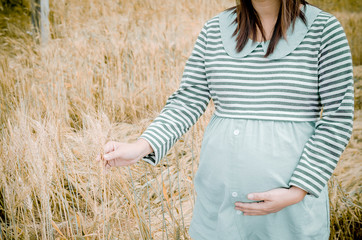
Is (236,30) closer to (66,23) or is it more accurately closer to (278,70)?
(278,70)

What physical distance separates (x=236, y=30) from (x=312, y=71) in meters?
0.23

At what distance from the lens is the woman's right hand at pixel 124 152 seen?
30.3 inches

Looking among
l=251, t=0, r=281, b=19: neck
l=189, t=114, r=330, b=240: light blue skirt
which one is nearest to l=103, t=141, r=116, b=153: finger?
l=189, t=114, r=330, b=240: light blue skirt

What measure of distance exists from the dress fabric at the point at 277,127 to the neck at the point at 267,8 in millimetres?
72

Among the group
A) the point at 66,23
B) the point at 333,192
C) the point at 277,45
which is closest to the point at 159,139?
the point at 277,45

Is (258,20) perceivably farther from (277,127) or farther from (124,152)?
(124,152)

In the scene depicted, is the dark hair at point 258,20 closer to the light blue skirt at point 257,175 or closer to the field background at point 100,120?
the light blue skirt at point 257,175

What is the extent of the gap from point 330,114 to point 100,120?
1434mm

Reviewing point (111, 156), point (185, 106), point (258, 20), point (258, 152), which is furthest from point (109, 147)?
point (258, 20)

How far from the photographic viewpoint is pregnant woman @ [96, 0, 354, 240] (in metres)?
0.69

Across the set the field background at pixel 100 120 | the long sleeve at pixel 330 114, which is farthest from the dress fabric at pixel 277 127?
the field background at pixel 100 120

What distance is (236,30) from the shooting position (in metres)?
0.82

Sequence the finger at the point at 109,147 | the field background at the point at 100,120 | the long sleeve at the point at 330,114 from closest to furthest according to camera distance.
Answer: the long sleeve at the point at 330,114 → the finger at the point at 109,147 → the field background at the point at 100,120

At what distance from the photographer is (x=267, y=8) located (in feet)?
2.61
